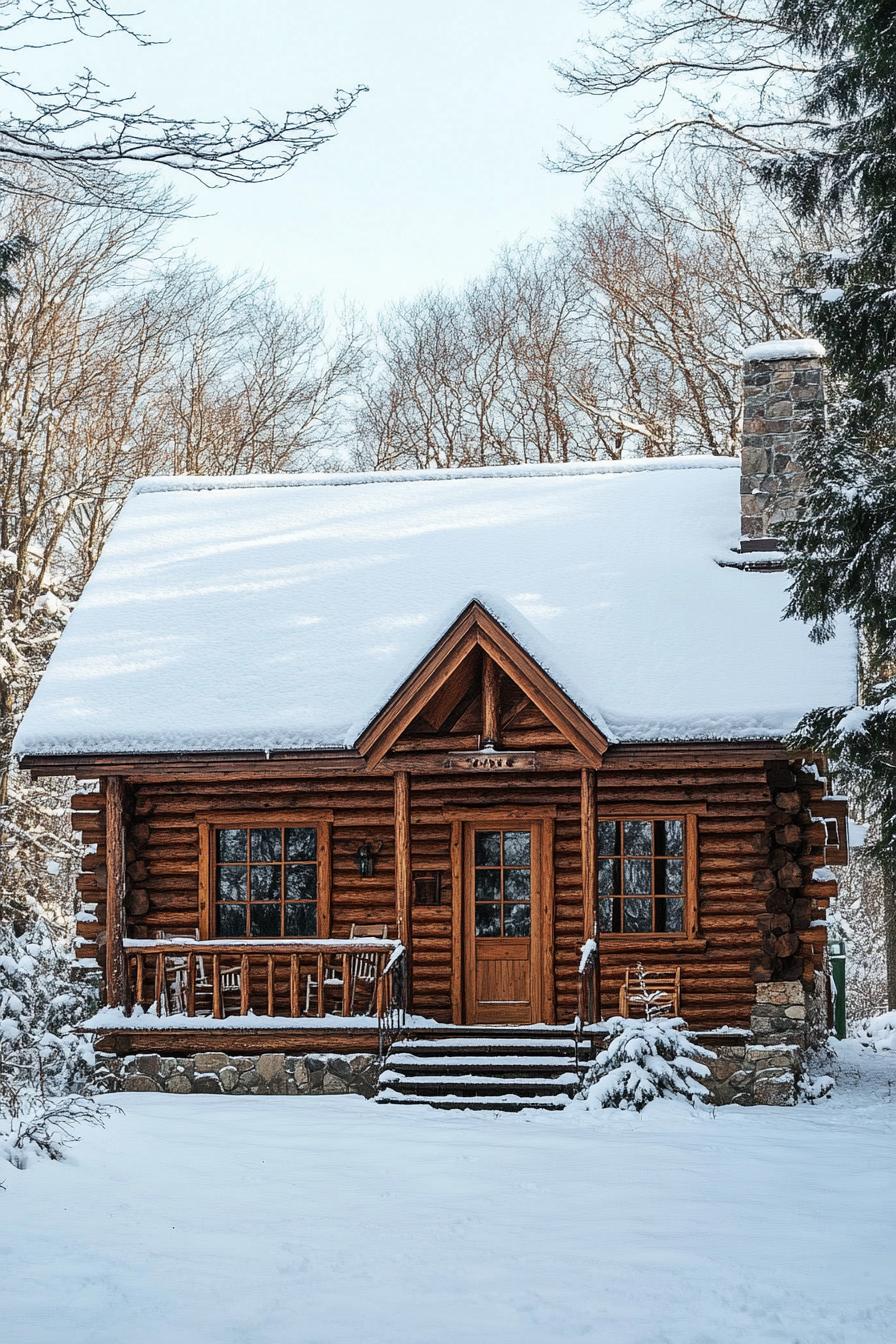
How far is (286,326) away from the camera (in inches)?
1481

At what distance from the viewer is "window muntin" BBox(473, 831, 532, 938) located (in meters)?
17.4

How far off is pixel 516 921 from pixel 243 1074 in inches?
130

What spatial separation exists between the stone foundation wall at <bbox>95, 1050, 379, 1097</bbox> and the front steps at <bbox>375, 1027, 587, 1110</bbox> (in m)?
0.45

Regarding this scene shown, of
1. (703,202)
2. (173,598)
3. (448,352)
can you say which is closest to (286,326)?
(448,352)

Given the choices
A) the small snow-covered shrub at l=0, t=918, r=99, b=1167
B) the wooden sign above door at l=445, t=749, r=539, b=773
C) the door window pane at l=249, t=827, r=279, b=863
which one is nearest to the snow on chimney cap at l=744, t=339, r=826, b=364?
the wooden sign above door at l=445, t=749, r=539, b=773

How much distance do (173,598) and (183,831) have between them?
3194 mm

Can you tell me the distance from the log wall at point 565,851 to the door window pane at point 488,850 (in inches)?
13.8

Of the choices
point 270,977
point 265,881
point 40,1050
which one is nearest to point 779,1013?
point 270,977

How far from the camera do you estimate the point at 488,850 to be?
17.6 m

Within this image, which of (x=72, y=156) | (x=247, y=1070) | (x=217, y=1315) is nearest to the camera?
(x=217, y=1315)

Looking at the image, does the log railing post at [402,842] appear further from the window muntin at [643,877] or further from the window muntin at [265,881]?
the window muntin at [643,877]

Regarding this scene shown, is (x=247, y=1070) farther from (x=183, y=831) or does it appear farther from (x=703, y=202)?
(x=703, y=202)

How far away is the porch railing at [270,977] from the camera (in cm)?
1627

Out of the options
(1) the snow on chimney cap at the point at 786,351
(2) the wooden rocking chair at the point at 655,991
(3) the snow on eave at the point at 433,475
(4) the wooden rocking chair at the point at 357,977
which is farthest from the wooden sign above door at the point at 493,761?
(3) the snow on eave at the point at 433,475
